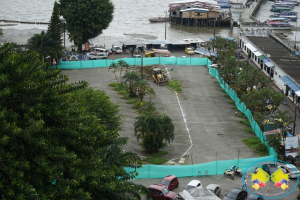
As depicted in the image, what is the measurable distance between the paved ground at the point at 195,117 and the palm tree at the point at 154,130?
3.10 ft

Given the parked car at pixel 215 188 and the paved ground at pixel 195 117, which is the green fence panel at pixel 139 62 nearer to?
the paved ground at pixel 195 117

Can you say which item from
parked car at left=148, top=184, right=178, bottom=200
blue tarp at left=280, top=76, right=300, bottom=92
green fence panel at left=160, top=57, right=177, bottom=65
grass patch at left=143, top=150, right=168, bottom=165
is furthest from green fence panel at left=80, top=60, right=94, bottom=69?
parked car at left=148, top=184, right=178, bottom=200

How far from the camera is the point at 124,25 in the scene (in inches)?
3602

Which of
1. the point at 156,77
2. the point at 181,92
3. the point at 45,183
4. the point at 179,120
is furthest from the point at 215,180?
the point at 156,77

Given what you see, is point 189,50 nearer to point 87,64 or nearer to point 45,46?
point 87,64

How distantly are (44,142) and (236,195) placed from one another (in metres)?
12.2

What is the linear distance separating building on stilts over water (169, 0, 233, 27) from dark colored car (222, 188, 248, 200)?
63.5 m

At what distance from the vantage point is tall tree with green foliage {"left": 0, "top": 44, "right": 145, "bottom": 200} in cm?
1501

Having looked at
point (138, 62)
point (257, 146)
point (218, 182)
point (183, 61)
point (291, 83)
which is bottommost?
point (218, 182)

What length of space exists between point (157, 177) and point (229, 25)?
2539 inches

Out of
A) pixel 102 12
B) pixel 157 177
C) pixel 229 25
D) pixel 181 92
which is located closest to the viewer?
pixel 157 177

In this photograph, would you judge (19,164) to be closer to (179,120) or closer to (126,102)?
(179,120)

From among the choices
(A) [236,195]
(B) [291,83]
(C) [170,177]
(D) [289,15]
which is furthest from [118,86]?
(D) [289,15]

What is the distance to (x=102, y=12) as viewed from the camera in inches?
2496
